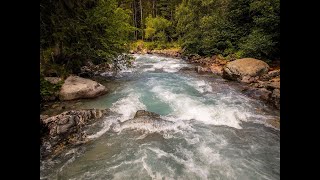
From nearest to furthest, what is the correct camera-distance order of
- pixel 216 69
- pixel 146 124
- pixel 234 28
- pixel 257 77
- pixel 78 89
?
1. pixel 146 124
2. pixel 78 89
3. pixel 257 77
4. pixel 216 69
5. pixel 234 28

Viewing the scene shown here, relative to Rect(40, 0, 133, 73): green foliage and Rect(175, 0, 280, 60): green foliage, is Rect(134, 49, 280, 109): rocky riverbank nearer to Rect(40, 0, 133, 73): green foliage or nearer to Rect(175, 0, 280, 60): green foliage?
Rect(175, 0, 280, 60): green foliage

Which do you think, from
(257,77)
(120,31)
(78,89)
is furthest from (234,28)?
(78,89)

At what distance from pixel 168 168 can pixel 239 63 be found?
9.85 metres

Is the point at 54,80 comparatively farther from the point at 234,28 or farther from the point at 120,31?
the point at 234,28

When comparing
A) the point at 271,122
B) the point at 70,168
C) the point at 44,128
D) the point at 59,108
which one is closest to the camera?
the point at 70,168

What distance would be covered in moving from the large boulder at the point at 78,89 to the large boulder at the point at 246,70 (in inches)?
285

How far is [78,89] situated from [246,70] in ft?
28.9

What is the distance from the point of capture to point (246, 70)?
12836mm

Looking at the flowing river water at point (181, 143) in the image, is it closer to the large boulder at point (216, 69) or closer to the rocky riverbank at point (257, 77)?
the rocky riverbank at point (257, 77)

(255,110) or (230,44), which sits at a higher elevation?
(230,44)

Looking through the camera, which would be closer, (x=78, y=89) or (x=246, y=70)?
(x=78, y=89)
